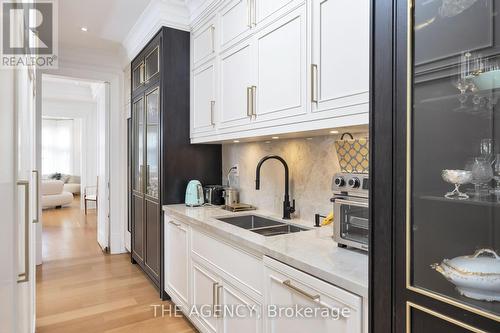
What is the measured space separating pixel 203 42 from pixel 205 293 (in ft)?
6.77

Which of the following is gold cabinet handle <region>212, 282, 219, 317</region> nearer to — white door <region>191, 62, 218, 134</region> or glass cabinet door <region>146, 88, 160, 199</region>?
white door <region>191, 62, 218, 134</region>

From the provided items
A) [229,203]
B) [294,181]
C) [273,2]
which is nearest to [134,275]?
[229,203]

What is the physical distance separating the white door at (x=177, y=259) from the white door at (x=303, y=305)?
44.6 inches

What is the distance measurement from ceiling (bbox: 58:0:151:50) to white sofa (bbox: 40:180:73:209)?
545cm

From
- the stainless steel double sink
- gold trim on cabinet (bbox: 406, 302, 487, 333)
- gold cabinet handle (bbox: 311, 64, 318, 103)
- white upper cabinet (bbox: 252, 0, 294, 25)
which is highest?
white upper cabinet (bbox: 252, 0, 294, 25)

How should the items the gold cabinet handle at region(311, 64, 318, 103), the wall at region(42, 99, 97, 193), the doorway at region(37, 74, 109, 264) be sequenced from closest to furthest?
the gold cabinet handle at region(311, 64, 318, 103) < the doorway at region(37, 74, 109, 264) < the wall at region(42, 99, 97, 193)

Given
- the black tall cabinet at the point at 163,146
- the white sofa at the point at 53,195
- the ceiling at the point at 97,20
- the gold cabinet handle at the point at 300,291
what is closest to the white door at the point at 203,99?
the black tall cabinet at the point at 163,146

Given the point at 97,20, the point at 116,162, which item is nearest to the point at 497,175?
the point at 97,20

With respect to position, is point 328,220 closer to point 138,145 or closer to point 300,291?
point 300,291

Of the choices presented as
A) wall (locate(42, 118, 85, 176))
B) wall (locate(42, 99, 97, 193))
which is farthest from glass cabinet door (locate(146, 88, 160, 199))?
wall (locate(42, 118, 85, 176))

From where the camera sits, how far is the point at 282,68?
1891mm

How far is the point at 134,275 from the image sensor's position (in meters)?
3.65

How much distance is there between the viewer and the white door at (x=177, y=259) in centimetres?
252

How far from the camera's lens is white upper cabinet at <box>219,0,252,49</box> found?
A: 7.22 ft
